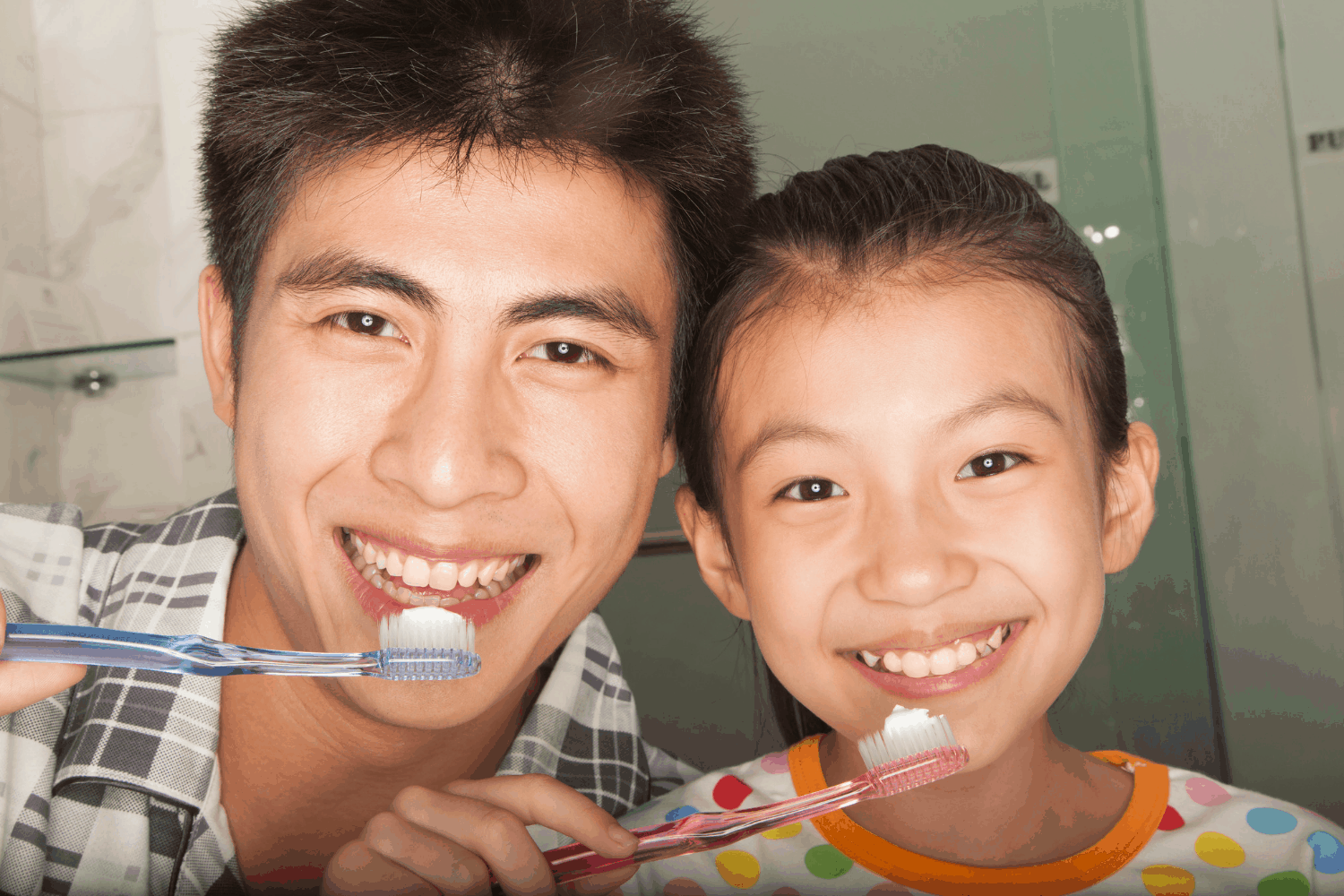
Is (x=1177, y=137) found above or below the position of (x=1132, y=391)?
above

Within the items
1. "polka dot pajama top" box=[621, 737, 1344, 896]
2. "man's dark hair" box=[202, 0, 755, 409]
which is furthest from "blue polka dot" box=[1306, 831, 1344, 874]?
"man's dark hair" box=[202, 0, 755, 409]

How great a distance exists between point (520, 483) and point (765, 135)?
2.15 feet

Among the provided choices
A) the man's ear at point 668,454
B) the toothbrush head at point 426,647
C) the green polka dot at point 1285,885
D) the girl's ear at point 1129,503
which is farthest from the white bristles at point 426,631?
the green polka dot at point 1285,885

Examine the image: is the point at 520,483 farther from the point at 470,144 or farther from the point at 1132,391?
the point at 1132,391

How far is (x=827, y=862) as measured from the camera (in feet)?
2.30

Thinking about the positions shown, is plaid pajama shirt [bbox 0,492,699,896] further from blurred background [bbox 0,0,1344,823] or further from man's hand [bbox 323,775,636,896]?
blurred background [bbox 0,0,1344,823]

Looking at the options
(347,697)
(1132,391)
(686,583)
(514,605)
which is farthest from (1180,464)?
(347,697)

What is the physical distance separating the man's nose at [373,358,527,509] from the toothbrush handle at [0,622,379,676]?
15 cm

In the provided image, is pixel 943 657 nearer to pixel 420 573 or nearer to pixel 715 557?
pixel 715 557

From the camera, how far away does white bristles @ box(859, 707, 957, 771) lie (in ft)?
1.80

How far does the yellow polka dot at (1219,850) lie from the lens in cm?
67

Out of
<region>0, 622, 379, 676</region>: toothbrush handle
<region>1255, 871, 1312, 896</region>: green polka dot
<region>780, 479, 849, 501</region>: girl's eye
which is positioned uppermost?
<region>780, 479, 849, 501</region>: girl's eye

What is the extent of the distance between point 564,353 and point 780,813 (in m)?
0.32

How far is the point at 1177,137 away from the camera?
0.99 metres
